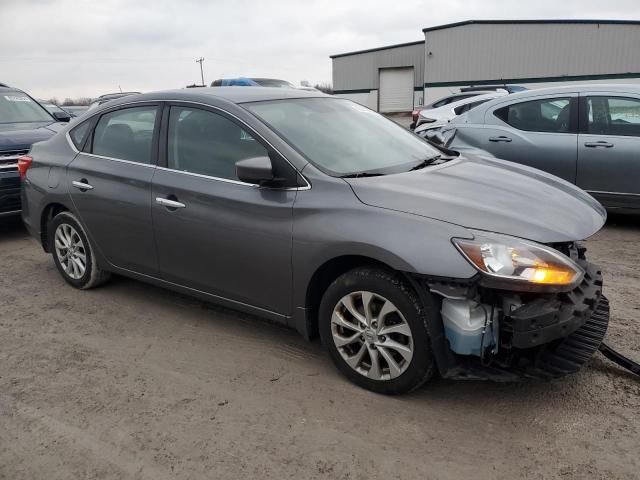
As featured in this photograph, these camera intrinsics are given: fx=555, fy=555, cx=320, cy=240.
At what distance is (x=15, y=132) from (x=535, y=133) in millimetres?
6272

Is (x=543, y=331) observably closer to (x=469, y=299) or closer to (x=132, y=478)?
(x=469, y=299)

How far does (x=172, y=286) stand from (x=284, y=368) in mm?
1117

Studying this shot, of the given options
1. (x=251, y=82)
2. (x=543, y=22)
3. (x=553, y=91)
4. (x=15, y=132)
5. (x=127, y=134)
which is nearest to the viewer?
(x=127, y=134)

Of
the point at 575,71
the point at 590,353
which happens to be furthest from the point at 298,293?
the point at 575,71

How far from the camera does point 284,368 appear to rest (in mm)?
3416

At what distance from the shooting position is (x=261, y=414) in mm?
2938

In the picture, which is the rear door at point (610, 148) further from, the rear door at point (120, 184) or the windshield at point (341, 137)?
the rear door at point (120, 184)

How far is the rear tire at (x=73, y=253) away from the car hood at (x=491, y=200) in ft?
8.60

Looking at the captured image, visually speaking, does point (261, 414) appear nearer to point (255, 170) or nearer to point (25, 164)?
point (255, 170)

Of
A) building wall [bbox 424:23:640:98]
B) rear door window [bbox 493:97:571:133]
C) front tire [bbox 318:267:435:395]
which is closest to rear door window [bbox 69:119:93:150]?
front tire [bbox 318:267:435:395]

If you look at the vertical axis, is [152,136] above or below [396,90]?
below

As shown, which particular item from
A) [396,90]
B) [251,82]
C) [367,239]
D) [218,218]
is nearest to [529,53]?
[396,90]

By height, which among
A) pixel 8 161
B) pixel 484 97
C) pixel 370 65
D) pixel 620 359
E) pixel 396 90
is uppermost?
pixel 370 65

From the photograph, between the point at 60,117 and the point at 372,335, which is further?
the point at 60,117
